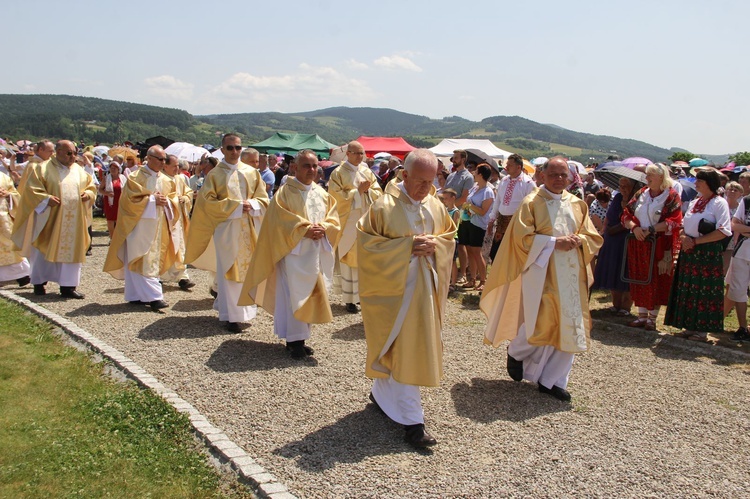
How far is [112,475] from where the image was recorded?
15.5 ft

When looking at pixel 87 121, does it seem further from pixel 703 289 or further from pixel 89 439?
pixel 89 439

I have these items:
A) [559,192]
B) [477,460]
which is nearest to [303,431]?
[477,460]

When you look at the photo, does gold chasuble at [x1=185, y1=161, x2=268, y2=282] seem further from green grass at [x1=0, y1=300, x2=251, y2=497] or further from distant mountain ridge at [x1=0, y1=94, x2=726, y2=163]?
distant mountain ridge at [x1=0, y1=94, x2=726, y2=163]

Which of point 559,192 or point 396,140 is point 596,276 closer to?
point 559,192

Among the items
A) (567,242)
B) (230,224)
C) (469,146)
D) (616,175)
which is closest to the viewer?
(567,242)

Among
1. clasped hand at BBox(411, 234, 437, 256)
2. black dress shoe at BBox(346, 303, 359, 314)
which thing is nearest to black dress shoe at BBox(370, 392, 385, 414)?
clasped hand at BBox(411, 234, 437, 256)

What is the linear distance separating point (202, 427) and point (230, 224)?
3.84 metres

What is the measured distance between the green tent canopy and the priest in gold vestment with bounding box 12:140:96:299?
22.4 m

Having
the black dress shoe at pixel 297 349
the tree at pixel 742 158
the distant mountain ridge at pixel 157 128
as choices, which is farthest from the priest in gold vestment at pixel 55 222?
the distant mountain ridge at pixel 157 128

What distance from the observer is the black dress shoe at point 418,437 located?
206 inches

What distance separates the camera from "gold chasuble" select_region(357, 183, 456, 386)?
527cm

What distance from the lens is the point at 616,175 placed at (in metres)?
10.8

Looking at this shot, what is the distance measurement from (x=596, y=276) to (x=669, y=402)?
3.91m

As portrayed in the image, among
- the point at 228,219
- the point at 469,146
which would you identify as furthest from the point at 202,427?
the point at 469,146
